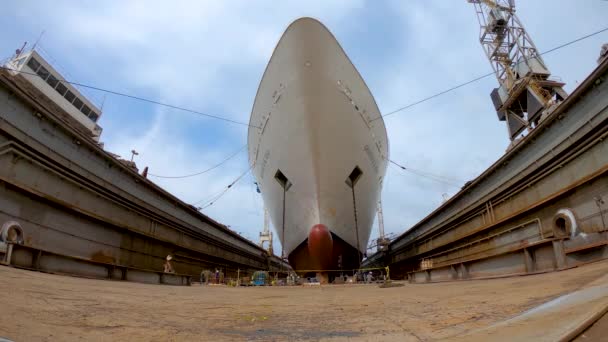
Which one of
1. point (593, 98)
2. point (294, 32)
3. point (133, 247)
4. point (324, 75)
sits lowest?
point (133, 247)

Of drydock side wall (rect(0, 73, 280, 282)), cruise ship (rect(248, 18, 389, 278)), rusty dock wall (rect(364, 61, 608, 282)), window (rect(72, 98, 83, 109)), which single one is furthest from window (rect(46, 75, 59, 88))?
rusty dock wall (rect(364, 61, 608, 282))

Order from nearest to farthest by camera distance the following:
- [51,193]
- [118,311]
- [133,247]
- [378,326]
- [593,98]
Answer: [378,326], [118,311], [593,98], [51,193], [133,247]

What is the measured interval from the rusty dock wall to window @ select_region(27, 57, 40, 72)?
89.5 feet

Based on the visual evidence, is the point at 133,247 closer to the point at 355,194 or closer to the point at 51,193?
the point at 51,193

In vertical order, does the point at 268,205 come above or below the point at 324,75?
below

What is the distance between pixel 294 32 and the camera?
1226 cm

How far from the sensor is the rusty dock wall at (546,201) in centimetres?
720

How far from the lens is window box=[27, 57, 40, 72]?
71.4 feet

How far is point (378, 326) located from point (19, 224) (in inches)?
338

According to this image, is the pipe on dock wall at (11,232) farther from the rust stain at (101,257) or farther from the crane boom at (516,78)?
the crane boom at (516,78)

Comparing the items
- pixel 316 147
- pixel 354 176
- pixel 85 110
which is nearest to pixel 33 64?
pixel 85 110

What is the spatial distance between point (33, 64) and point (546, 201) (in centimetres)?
2974

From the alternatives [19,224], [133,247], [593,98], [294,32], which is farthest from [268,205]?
[593,98]

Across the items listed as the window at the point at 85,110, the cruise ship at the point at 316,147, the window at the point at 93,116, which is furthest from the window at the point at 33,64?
the cruise ship at the point at 316,147
